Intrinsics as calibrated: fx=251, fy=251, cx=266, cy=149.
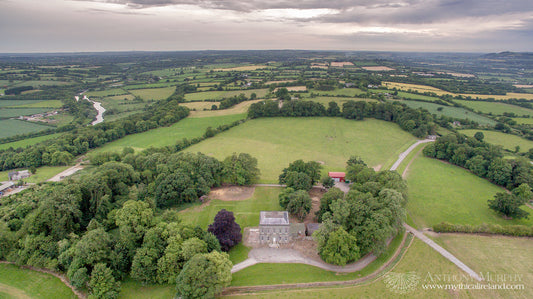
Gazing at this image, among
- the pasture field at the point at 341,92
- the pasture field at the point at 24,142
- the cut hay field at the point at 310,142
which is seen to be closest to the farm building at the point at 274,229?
the cut hay field at the point at 310,142

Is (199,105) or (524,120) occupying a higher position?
(199,105)

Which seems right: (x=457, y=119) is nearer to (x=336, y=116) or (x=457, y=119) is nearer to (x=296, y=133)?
(x=336, y=116)

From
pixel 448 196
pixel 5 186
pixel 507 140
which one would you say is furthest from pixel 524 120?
pixel 5 186

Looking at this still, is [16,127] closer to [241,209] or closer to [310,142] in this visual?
[241,209]

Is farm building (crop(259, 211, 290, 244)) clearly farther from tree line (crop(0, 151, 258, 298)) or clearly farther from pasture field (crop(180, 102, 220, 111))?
pasture field (crop(180, 102, 220, 111))

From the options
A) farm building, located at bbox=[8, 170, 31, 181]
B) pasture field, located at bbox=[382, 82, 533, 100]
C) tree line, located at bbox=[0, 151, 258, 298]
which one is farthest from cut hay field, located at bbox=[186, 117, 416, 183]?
pasture field, located at bbox=[382, 82, 533, 100]

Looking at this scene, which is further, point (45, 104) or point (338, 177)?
point (45, 104)
